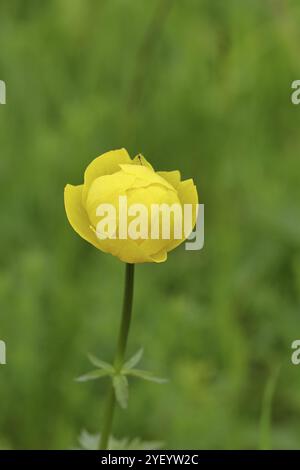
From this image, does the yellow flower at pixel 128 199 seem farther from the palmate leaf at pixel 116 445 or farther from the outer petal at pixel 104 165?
the palmate leaf at pixel 116 445

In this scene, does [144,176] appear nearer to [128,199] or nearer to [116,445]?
[128,199]

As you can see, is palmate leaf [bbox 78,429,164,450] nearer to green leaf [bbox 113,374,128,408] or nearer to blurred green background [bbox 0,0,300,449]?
green leaf [bbox 113,374,128,408]

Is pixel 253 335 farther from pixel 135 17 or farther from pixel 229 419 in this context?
pixel 135 17

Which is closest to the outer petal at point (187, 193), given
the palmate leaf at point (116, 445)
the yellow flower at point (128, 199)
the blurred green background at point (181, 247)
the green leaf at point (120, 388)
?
the yellow flower at point (128, 199)
